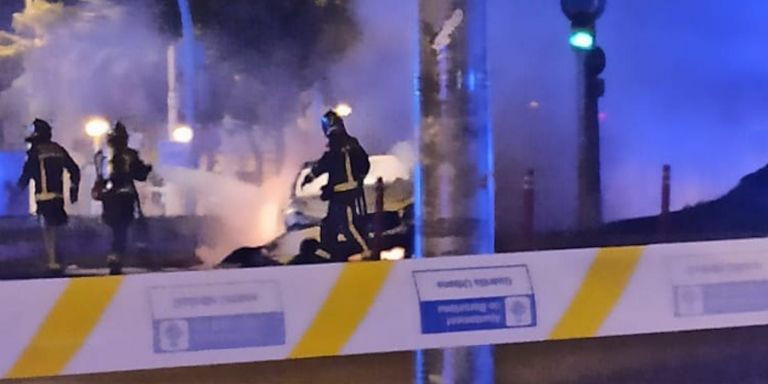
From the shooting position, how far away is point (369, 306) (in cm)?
387

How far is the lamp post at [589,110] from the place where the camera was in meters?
4.04

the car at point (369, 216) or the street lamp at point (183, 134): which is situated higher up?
the street lamp at point (183, 134)

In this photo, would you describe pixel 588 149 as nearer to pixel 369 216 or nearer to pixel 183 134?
pixel 369 216

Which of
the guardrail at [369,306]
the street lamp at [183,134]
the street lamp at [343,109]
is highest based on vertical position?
the street lamp at [343,109]

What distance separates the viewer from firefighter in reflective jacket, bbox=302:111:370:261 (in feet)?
12.5

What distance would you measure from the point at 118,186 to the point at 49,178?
0.24 meters

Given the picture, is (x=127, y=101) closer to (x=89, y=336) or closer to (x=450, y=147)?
(x=89, y=336)

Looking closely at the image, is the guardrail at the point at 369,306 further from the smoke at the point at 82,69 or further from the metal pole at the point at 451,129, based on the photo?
the smoke at the point at 82,69

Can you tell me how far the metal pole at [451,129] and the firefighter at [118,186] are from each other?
3.44ft

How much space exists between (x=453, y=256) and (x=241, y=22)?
120 cm

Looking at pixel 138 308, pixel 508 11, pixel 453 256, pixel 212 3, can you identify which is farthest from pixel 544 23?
pixel 138 308

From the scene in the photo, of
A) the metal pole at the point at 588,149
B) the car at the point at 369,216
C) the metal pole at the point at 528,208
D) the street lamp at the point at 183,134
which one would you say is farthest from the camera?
the metal pole at the point at 588,149

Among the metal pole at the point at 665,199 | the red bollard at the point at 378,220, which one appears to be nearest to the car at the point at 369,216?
the red bollard at the point at 378,220

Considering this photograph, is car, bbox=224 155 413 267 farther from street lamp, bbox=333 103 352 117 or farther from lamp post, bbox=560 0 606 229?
lamp post, bbox=560 0 606 229
